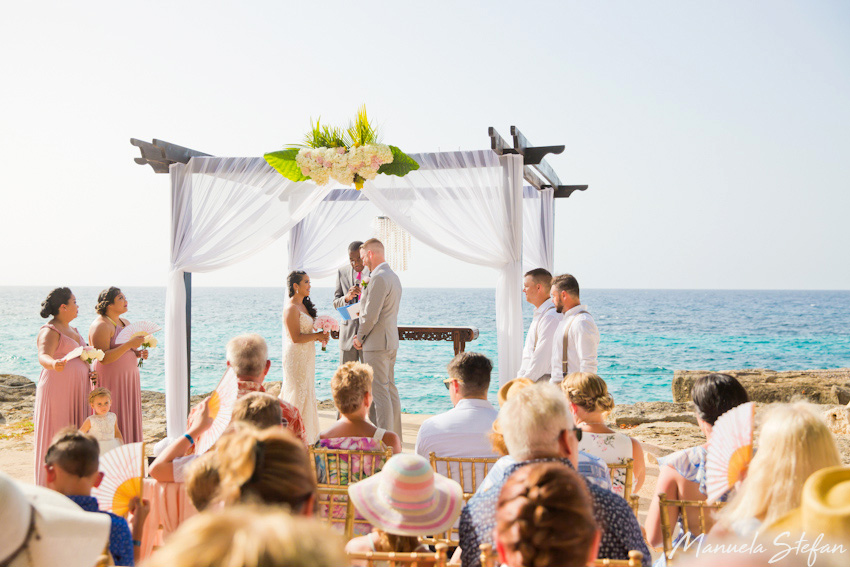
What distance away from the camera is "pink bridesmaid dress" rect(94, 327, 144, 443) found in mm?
5141

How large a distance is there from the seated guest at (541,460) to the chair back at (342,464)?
3.02ft

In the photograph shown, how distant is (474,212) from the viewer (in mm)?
5895

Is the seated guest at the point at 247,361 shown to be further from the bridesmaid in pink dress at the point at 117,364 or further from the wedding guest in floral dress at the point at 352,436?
the bridesmaid in pink dress at the point at 117,364

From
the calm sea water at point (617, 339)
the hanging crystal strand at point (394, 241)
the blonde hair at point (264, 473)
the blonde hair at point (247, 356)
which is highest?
the hanging crystal strand at point (394, 241)

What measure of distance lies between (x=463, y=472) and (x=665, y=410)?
843 cm

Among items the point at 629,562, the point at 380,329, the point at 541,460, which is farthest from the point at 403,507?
the point at 380,329

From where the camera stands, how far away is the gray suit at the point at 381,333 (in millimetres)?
6164

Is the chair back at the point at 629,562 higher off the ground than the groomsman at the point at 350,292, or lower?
lower

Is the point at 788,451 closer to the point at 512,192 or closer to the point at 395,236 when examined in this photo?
the point at 512,192

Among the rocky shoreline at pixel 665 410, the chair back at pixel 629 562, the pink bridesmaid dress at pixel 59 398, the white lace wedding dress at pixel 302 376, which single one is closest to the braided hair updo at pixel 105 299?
the pink bridesmaid dress at pixel 59 398

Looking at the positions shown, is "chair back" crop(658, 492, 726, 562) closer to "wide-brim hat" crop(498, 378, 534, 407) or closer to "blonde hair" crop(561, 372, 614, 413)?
"blonde hair" crop(561, 372, 614, 413)

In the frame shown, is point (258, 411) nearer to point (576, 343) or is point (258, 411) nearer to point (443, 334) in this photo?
point (576, 343)

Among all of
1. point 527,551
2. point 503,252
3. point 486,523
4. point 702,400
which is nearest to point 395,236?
point 503,252

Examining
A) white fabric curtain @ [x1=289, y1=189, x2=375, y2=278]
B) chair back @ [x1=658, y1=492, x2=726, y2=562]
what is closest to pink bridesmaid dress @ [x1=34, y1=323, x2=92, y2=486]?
white fabric curtain @ [x1=289, y1=189, x2=375, y2=278]
